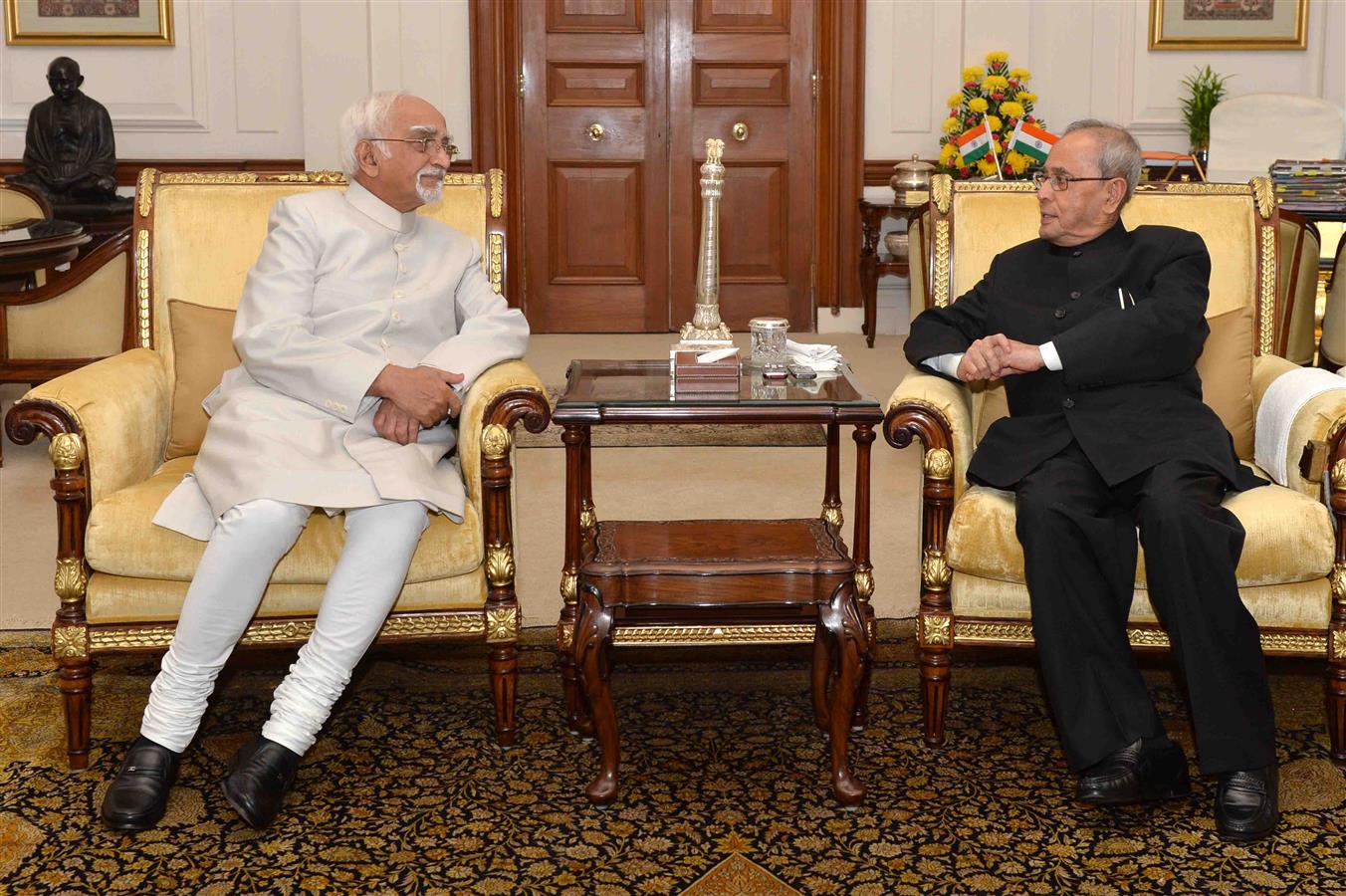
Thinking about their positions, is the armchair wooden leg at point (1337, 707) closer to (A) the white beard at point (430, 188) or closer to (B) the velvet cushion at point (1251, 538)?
(B) the velvet cushion at point (1251, 538)

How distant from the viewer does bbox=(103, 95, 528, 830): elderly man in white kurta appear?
2570 mm

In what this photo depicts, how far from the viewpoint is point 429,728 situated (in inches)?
115

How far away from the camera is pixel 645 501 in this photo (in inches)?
184

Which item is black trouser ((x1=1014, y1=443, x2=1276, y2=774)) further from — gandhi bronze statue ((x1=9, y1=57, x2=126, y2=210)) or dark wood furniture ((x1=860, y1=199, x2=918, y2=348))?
gandhi bronze statue ((x1=9, y1=57, x2=126, y2=210))

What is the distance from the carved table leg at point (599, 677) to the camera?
8.24 feet

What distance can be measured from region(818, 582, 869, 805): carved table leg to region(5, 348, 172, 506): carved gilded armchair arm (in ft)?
4.51

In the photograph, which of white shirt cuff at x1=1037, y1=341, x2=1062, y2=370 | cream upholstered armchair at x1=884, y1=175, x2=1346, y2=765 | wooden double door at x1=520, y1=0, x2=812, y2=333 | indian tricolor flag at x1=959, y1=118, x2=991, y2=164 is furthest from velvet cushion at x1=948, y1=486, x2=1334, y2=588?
wooden double door at x1=520, y1=0, x2=812, y2=333

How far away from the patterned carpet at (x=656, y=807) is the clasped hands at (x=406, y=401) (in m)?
0.60

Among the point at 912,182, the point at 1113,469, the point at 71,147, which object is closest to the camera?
the point at 1113,469

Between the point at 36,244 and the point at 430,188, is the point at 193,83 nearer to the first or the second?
the point at 36,244

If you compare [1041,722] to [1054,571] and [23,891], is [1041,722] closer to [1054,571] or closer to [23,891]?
[1054,571]

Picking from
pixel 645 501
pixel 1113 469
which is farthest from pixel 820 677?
pixel 645 501

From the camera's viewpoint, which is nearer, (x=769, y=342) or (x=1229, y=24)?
(x=769, y=342)

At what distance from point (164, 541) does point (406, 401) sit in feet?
1.68
